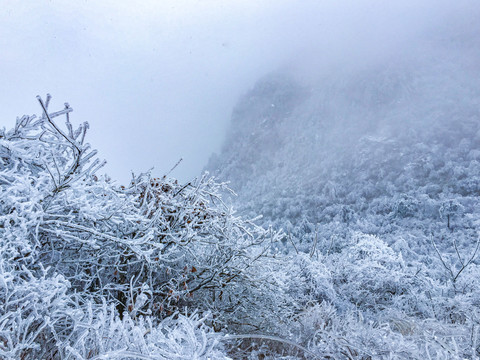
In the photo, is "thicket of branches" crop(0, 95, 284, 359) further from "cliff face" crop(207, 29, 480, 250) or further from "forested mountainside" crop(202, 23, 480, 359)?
"cliff face" crop(207, 29, 480, 250)

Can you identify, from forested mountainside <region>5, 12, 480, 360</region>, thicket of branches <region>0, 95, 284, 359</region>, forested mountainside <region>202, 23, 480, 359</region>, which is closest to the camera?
thicket of branches <region>0, 95, 284, 359</region>

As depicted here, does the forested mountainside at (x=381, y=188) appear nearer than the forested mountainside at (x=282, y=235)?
No

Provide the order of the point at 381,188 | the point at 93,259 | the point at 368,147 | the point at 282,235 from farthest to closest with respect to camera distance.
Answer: the point at 368,147 → the point at 381,188 → the point at 282,235 → the point at 93,259

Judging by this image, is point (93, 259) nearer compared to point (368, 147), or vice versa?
point (93, 259)

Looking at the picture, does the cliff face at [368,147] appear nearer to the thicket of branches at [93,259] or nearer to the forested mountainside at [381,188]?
the forested mountainside at [381,188]

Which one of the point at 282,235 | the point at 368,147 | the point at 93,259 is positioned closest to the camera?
the point at 93,259

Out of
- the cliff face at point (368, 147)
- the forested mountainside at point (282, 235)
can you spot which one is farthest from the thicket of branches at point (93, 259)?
the cliff face at point (368, 147)

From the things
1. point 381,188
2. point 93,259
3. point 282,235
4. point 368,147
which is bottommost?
point 368,147

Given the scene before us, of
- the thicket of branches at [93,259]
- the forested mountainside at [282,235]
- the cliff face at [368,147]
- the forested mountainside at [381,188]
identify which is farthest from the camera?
the cliff face at [368,147]

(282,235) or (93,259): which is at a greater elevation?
(93,259)

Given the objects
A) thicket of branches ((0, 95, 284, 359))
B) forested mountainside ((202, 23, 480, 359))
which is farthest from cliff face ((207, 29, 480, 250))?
thicket of branches ((0, 95, 284, 359))

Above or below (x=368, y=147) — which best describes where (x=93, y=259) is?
above

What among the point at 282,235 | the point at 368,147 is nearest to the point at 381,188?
the point at 368,147

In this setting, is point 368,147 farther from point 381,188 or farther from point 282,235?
point 282,235
